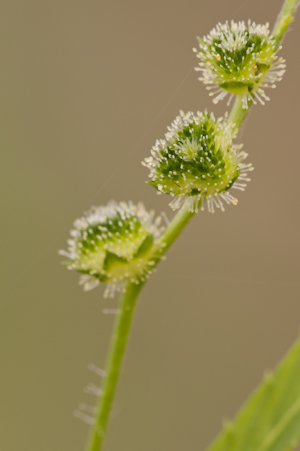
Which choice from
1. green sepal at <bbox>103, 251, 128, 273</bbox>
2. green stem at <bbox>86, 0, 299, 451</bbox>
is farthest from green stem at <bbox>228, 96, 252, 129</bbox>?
green sepal at <bbox>103, 251, 128, 273</bbox>

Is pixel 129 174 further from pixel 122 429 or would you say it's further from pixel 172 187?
pixel 172 187

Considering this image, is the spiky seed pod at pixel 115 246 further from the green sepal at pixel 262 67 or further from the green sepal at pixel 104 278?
the green sepal at pixel 262 67

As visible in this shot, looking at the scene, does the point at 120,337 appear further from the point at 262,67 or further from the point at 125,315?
the point at 262,67

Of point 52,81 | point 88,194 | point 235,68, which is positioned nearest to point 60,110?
point 52,81

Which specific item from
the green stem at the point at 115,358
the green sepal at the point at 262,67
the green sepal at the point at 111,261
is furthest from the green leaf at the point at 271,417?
the green sepal at the point at 262,67

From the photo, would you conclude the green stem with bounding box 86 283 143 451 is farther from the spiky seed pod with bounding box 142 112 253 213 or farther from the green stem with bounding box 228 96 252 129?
the green stem with bounding box 228 96 252 129

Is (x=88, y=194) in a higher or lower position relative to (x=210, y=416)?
higher

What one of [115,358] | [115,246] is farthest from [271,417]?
[115,246]
